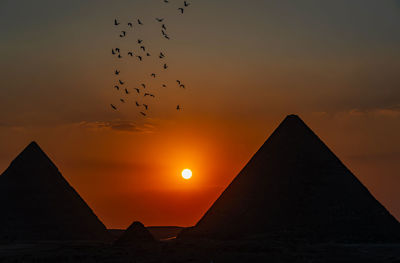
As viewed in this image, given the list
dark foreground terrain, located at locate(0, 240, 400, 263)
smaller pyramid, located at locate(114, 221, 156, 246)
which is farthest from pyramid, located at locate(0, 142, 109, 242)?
dark foreground terrain, located at locate(0, 240, 400, 263)

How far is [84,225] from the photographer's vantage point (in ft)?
212

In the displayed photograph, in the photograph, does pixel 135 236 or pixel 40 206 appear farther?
pixel 40 206

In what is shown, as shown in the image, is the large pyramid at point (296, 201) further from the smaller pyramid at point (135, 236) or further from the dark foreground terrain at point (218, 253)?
the smaller pyramid at point (135, 236)

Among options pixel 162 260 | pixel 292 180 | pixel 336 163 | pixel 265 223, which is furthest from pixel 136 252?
pixel 336 163

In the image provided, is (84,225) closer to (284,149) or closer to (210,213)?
(210,213)

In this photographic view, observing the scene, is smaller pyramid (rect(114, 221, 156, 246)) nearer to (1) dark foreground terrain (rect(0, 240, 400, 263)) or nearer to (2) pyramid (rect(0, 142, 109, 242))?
(1) dark foreground terrain (rect(0, 240, 400, 263))

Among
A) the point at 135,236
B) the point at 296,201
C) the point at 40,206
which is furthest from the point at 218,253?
the point at 40,206

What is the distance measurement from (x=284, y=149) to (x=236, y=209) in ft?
19.7

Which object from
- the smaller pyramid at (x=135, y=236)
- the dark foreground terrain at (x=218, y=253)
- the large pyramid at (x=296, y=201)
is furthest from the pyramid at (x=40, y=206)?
the large pyramid at (x=296, y=201)

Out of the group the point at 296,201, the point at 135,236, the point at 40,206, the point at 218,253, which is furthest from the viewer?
the point at 40,206

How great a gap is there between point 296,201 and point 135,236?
12906 mm

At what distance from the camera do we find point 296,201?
5291 cm

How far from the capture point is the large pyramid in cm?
5162

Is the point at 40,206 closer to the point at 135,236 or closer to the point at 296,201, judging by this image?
the point at 135,236
